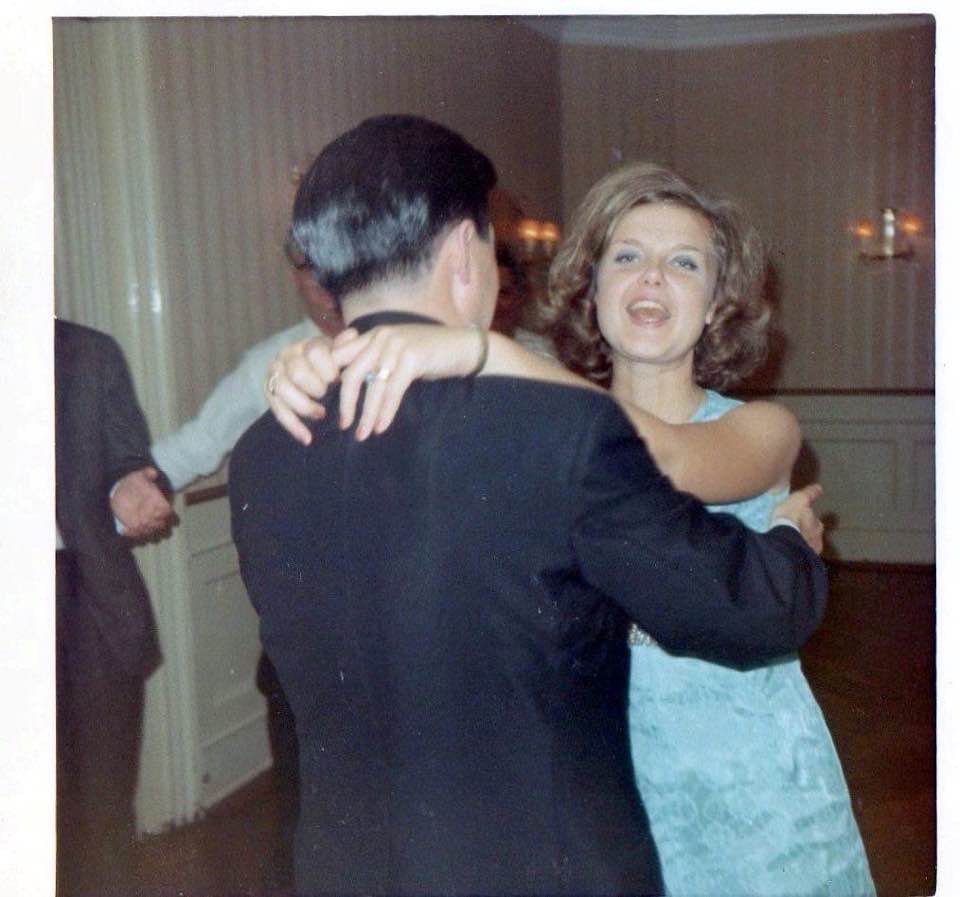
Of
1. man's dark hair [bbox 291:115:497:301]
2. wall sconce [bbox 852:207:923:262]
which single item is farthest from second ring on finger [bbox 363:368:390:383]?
wall sconce [bbox 852:207:923:262]

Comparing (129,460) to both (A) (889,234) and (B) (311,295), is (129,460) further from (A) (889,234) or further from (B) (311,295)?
(A) (889,234)

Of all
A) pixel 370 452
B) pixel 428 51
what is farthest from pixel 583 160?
pixel 370 452

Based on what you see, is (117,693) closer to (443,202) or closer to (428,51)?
(443,202)

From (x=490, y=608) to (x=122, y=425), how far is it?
0.72 m

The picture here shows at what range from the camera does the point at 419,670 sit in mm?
982

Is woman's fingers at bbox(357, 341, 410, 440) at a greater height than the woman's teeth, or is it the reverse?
the woman's teeth

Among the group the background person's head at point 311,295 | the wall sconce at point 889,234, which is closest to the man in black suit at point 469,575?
the background person's head at point 311,295

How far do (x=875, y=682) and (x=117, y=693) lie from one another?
1215 millimetres

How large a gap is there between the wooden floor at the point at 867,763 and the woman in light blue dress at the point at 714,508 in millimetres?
188

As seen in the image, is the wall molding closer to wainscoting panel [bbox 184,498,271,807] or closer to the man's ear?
the man's ear

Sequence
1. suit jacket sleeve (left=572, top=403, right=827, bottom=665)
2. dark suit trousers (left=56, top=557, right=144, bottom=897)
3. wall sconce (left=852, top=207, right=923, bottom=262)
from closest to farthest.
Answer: suit jacket sleeve (left=572, top=403, right=827, bottom=665) < dark suit trousers (left=56, top=557, right=144, bottom=897) < wall sconce (left=852, top=207, right=923, bottom=262)

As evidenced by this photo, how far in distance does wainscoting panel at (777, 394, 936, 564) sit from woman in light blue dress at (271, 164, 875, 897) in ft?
0.54

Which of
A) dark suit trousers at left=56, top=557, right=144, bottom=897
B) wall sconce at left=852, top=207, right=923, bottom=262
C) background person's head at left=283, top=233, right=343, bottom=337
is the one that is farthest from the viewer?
wall sconce at left=852, top=207, right=923, bottom=262

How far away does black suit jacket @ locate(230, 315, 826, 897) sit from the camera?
92 centimetres
